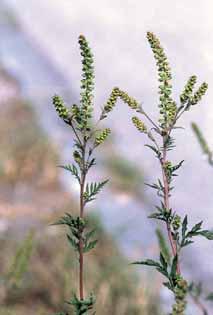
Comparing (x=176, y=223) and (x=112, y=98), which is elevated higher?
(x=112, y=98)

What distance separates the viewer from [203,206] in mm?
3439

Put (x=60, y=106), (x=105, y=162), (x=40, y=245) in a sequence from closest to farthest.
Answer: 1. (x=60, y=106)
2. (x=40, y=245)
3. (x=105, y=162)

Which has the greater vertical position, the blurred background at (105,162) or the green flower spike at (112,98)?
the blurred background at (105,162)

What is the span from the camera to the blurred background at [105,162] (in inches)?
119

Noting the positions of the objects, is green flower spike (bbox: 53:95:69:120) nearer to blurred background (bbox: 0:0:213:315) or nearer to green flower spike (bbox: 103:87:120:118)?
green flower spike (bbox: 103:87:120:118)

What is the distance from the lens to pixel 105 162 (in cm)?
472

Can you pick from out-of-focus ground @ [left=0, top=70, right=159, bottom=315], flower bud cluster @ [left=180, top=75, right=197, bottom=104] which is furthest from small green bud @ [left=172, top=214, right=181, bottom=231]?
Answer: out-of-focus ground @ [left=0, top=70, right=159, bottom=315]

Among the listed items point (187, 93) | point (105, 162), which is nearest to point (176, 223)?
point (187, 93)

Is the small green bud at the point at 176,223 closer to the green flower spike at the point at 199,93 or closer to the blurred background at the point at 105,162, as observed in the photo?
the green flower spike at the point at 199,93

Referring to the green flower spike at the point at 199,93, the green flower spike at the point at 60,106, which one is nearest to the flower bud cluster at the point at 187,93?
the green flower spike at the point at 199,93

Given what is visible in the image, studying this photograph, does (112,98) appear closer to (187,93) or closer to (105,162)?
(187,93)

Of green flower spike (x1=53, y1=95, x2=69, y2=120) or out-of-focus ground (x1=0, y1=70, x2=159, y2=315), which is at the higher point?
out-of-focus ground (x1=0, y1=70, x2=159, y2=315)

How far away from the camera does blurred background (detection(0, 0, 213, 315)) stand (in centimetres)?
302

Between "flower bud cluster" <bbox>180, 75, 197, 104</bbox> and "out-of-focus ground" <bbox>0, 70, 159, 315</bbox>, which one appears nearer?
"flower bud cluster" <bbox>180, 75, 197, 104</bbox>
